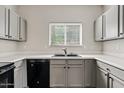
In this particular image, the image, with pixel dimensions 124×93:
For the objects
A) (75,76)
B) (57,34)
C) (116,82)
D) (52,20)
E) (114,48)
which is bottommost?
(75,76)

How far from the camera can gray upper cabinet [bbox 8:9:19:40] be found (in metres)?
3.26

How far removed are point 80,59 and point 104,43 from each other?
112 centimetres

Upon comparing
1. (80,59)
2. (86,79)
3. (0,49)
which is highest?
(0,49)

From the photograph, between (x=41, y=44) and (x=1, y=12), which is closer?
(x=1, y=12)

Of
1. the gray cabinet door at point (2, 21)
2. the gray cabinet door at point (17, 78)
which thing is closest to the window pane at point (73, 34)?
the gray cabinet door at point (17, 78)

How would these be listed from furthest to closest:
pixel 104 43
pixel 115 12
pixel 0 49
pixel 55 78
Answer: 1. pixel 104 43
2. pixel 55 78
3. pixel 0 49
4. pixel 115 12

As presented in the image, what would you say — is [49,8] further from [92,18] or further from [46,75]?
[46,75]

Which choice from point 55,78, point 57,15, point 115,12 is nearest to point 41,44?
point 57,15

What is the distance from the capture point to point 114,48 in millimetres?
3715

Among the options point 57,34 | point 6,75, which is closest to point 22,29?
point 57,34

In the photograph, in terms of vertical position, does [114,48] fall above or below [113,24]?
below

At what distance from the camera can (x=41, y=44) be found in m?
4.59

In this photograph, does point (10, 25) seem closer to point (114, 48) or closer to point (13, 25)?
point (13, 25)

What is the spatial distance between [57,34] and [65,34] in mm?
231
